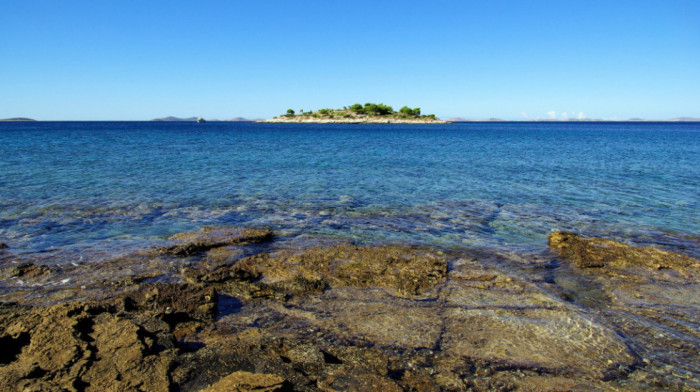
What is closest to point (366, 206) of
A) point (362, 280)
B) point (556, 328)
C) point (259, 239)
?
point (259, 239)

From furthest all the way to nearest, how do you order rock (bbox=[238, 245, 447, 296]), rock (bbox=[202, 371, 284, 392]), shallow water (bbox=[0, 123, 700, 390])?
rock (bbox=[238, 245, 447, 296]), shallow water (bbox=[0, 123, 700, 390]), rock (bbox=[202, 371, 284, 392])

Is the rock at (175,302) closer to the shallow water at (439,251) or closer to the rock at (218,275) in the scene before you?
the shallow water at (439,251)

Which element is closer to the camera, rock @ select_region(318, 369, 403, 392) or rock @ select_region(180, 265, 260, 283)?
rock @ select_region(318, 369, 403, 392)

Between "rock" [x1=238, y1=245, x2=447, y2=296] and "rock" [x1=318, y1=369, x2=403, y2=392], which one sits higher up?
"rock" [x1=318, y1=369, x2=403, y2=392]

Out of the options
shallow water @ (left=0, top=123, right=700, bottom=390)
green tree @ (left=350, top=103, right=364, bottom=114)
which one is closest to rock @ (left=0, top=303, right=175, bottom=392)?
shallow water @ (left=0, top=123, right=700, bottom=390)

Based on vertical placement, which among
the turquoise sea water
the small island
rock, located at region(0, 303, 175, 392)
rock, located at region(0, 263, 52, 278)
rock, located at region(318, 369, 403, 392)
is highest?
the small island

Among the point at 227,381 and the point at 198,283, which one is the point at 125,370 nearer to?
the point at 227,381

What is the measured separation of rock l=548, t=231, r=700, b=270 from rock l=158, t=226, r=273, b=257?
784 centimetres

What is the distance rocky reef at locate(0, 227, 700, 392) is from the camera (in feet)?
15.5

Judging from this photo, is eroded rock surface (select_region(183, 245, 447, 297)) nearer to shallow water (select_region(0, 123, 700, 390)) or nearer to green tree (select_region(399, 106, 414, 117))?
shallow water (select_region(0, 123, 700, 390))

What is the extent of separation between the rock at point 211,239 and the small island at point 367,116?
16501cm

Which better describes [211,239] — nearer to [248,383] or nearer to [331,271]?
[331,271]

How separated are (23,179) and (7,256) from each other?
14548mm

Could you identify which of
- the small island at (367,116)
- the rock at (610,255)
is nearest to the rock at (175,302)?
the rock at (610,255)
